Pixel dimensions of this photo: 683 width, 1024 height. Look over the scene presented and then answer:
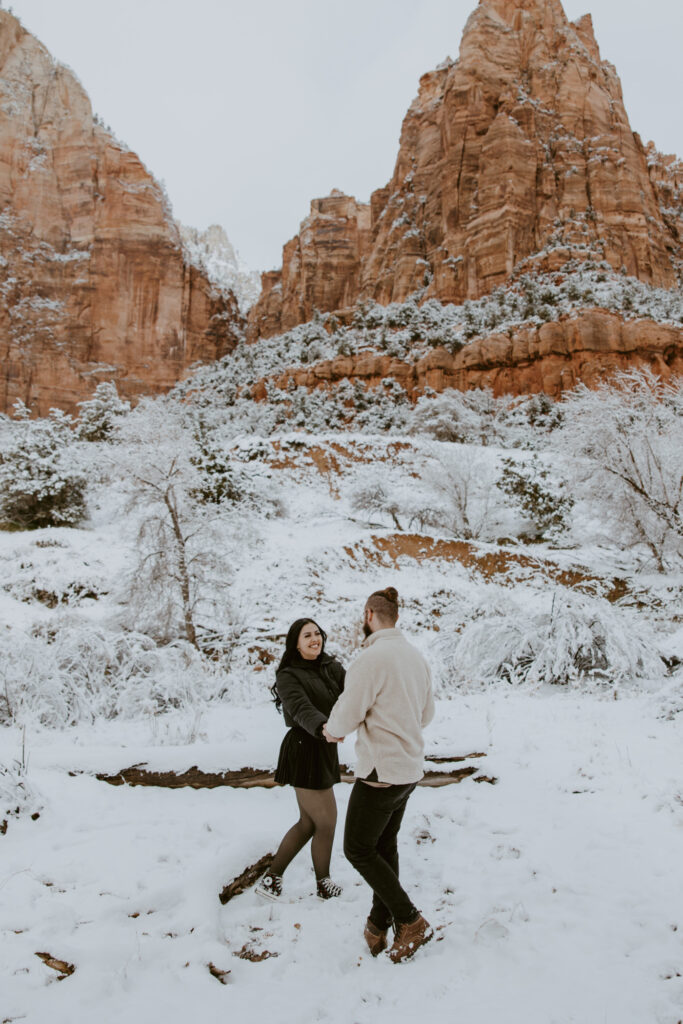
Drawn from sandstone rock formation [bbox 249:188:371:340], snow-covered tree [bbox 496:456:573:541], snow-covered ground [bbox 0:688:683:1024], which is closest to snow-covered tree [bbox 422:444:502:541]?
snow-covered tree [bbox 496:456:573:541]

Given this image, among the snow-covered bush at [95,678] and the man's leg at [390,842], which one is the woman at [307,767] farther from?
the snow-covered bush at [95,678]

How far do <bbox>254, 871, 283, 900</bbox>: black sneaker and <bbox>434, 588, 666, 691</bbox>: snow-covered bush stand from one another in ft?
14.7

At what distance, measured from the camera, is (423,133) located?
55.5 metres

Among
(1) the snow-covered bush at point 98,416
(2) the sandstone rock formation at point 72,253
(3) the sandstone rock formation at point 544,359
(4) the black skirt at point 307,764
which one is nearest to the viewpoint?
(4) the black skirt at point 307,764

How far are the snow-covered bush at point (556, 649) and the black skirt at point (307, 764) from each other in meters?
4.53

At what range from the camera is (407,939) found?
2.42 meters

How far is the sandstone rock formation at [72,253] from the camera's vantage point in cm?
4972

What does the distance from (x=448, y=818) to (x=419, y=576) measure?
32.2 ft

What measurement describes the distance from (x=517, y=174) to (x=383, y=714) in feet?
182

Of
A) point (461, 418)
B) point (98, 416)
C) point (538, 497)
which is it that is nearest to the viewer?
point (538, 497)

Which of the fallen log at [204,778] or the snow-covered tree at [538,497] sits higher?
the snow-covered tree at [538,497]

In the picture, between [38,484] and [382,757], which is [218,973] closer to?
[382,757]

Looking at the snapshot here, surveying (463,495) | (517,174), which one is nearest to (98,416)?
(463,495)

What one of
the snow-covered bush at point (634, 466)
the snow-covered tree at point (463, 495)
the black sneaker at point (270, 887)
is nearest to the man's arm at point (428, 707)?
the black sneaker at point (270, 887)
